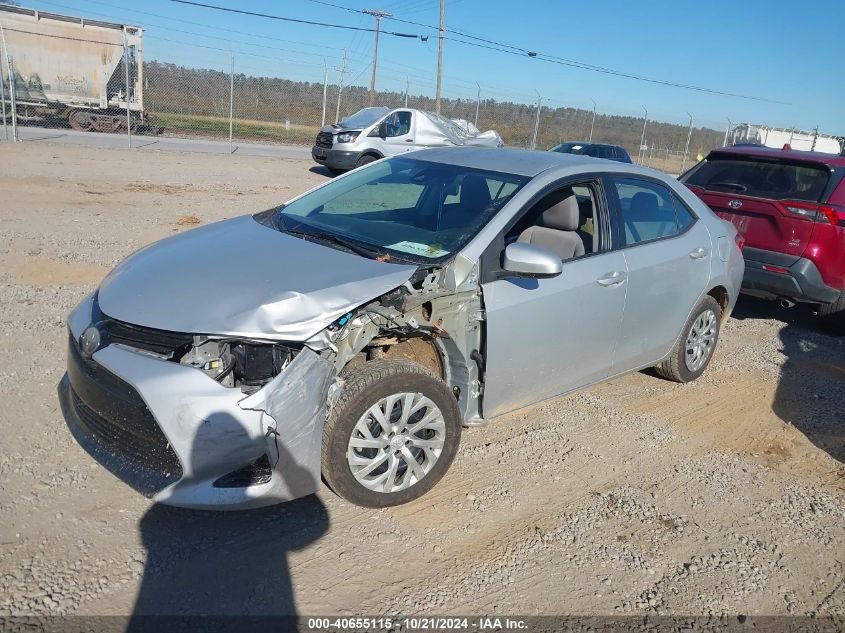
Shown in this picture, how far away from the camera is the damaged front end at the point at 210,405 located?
108 inches

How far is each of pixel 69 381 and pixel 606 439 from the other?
3.15 metres

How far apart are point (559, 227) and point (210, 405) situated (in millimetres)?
2493

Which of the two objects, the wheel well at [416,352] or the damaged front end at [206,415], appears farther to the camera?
the wheel well at [416,352]

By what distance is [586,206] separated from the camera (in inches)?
170

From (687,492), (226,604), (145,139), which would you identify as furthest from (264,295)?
(145,139)

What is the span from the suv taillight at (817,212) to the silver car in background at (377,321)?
6.60 feet

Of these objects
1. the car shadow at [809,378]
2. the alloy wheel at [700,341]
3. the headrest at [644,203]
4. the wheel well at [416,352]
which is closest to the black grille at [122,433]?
the wheel well at [416,352]

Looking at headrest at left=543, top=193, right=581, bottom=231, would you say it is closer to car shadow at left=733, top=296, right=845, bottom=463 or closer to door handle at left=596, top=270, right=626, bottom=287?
door handle at left=596, top=270, right=626, bottom=287

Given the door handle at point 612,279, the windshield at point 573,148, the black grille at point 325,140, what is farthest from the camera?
the windshield at point 573,148

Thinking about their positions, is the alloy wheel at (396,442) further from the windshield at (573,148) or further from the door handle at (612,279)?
the windshield at (573,148)

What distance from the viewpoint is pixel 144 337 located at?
9.73 feet

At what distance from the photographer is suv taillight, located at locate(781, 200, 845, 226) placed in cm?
628

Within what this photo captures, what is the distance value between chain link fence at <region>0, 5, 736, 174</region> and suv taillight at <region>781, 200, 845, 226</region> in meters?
16.9

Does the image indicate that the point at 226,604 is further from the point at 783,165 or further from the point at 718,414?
the point at 783,165
